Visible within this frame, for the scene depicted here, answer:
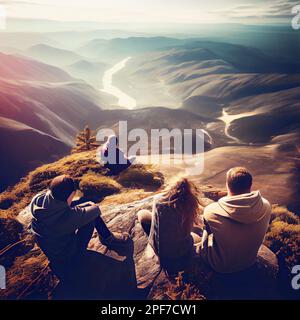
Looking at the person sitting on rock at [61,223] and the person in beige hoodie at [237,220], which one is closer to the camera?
the person in beige hoodie at [237,220]

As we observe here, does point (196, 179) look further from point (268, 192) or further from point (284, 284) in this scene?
point (284, 284)

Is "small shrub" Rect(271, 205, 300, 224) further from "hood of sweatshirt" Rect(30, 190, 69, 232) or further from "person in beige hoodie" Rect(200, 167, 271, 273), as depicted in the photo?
"hood of sweatshirt" Rect(30, 190, 69, 232)

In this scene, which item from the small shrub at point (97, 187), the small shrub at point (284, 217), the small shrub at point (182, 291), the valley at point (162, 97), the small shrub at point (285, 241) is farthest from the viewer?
the valley at point (162, 97)

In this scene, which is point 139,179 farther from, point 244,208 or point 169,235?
point 244,208

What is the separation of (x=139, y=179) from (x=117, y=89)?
113 metres

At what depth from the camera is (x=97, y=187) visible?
37.7ft

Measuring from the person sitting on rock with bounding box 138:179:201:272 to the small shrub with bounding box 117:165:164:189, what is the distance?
550 centimetres

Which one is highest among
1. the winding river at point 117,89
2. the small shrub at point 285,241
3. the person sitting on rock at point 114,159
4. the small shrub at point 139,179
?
the person sitting on rock at point 114,159

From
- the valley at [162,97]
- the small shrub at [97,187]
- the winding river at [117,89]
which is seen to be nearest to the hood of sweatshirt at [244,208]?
the small shrub at [97,187]

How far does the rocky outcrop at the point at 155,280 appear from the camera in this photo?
6.98 meters

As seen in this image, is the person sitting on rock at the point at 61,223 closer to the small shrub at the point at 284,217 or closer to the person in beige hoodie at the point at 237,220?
the person in beige hoodie at the point at 237,220

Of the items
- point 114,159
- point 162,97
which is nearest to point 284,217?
point 114,159

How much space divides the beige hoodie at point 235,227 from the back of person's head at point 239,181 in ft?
0.48

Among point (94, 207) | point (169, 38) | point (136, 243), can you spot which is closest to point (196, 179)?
point (136, 243)
